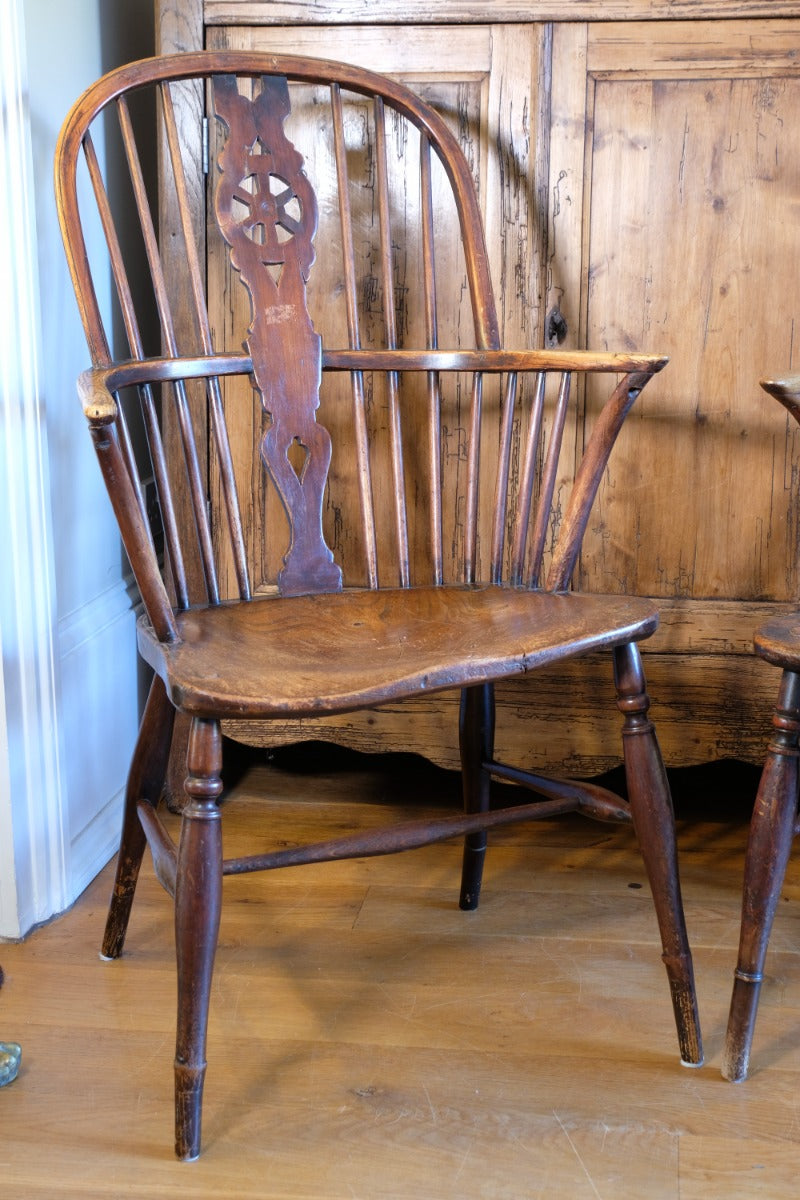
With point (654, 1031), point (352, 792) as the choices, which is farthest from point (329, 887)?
point (654, 1031)

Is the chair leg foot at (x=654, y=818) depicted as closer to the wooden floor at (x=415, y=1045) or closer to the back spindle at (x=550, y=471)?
the wooden floor at (x=415, y=1045)

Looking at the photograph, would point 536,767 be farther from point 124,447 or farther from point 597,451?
point 124,447

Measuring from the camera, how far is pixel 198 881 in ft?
3.63

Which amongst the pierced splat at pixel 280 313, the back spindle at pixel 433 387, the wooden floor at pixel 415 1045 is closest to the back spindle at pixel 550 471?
the back spindle at pixel 433 387

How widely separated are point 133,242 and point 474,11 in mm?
650

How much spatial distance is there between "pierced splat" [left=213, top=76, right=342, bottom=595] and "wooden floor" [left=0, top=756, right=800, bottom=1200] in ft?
1.56

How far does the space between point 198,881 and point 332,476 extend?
0.85 m

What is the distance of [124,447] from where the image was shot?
1.32m

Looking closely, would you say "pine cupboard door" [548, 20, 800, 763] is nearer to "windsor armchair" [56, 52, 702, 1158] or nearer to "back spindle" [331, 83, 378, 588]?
"windsor armchair" [56, 52, 702, 1158]

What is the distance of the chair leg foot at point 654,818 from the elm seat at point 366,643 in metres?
0.05

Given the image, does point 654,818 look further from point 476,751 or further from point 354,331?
point 354,331

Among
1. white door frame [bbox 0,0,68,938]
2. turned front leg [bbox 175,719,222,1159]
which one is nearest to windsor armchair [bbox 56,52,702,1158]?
turned front leg [bbox 175,719,222,1159]

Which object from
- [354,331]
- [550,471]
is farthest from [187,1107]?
[354,331]

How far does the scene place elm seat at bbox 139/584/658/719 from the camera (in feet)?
3.57
